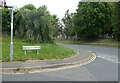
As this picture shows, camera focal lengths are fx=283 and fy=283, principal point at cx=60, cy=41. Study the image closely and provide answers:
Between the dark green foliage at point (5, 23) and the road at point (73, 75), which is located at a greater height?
the dark green foliage at point (5, 23)

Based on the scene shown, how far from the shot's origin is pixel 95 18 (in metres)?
62.9

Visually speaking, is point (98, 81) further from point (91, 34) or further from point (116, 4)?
point (91, 34)

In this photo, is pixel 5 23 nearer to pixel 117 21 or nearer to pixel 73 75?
pixel 117 21

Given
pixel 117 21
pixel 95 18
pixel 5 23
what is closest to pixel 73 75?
pixel 5 23

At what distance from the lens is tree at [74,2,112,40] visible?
205 ft

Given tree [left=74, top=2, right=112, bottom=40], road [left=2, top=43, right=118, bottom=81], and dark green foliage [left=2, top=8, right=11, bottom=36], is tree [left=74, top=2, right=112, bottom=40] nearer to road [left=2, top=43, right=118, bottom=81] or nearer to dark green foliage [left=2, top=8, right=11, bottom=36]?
dark green foliage [left=2, top=8, right=11, bottom=36]

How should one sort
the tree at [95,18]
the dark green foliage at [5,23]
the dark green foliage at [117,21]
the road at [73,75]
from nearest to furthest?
the road at [73,75] < the dark green foliage at [5,23] < the dark green foliage at [117,21] < the tree at [95,18]

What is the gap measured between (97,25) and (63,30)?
147 ft

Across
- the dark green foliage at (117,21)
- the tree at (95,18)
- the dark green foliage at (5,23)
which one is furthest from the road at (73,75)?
the tree at (95,18)

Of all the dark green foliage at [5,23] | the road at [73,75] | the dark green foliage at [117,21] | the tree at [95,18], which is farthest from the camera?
the tree at [95,18]

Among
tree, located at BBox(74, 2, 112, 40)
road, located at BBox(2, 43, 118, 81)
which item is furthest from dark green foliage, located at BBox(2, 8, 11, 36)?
tree, located at BBox(74, 2, 112, 40)

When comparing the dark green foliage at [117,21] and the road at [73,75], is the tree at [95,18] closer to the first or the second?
the dark green foliage at [117,21]

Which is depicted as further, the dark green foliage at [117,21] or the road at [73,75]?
the dark green foliage at [117,21]

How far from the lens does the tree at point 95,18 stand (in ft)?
205
